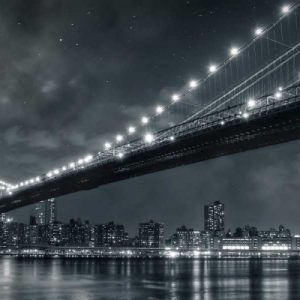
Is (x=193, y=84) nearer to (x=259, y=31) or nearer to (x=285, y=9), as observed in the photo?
(x=259, y=31)

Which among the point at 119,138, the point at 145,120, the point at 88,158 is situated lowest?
the point at 88,158

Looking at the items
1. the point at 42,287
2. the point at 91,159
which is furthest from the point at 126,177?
the point at 42,287

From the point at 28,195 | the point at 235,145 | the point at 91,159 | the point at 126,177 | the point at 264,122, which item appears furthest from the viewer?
the point at 28,195

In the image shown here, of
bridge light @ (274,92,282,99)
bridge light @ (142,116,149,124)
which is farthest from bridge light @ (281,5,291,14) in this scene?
bridge light @ (142,116,149,124)

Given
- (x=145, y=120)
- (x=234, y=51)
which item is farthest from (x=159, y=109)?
(x=234, y=51)

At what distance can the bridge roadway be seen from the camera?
3828cm

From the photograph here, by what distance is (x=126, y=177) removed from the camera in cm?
5803

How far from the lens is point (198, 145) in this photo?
45.5 metres

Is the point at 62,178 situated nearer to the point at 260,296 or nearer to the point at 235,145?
the point at 235,145

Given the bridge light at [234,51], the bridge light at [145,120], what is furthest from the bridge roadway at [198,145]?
the bridge light at [145,120]

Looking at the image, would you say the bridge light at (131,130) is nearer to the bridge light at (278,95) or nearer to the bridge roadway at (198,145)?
the bridge roadway at (198,145)

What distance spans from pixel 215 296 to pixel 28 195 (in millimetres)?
51767

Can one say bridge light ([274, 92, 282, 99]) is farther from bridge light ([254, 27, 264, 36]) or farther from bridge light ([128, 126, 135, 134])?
bridge light ([128, 126, 135, 134])

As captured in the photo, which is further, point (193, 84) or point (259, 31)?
point (193, 84)
